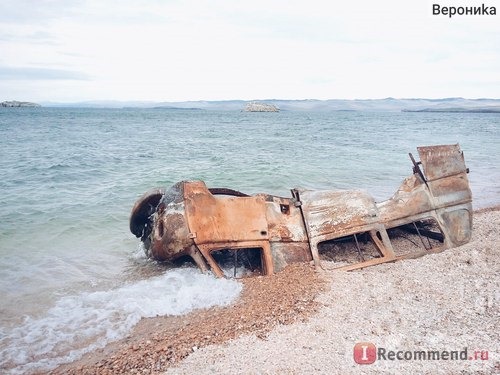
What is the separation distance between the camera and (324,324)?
13.4 ft

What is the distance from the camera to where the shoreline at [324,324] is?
360cm

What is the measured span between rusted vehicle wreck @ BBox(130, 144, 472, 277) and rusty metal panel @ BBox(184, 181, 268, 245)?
0.01 meters

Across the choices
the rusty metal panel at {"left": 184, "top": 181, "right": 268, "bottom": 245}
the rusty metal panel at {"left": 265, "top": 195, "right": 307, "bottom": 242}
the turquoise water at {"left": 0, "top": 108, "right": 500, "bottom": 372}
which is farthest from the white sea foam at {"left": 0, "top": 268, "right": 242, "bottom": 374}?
the rusty metal panel at {"left": 265, "top": 195, "right": 307, "bottom": 242}

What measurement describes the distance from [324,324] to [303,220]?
194 cm

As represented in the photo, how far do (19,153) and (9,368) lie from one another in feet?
65.3

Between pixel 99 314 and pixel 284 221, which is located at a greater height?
pixel 284 221

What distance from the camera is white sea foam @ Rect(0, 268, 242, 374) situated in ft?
14.0

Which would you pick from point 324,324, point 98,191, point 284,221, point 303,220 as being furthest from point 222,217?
point 98,191

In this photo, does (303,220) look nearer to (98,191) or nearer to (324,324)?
(324,324)

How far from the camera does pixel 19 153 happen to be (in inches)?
836

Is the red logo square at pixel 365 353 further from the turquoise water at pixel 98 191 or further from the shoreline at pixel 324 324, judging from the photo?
the turquoise water at pixel 98 191

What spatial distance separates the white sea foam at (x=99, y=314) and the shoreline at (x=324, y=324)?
6.9 inches

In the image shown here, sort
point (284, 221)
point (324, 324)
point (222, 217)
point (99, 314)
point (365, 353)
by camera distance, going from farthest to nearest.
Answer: point (284, 221) → point (222, 217) → point (99, 314) → point (324, 324) → point (365, 353)

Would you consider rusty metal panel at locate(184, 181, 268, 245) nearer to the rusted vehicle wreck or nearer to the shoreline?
the rusted vehicle wreck
